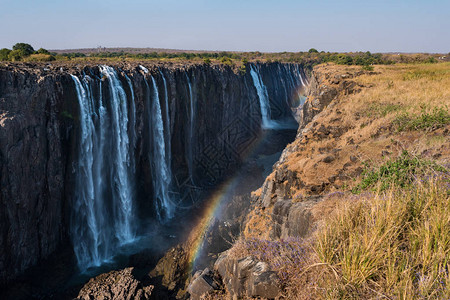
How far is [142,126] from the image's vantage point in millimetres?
26703

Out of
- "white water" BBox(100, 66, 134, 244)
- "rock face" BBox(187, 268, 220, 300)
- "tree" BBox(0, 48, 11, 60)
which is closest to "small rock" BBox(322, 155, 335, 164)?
"rock face" BBox(187, 268, 220, 300)

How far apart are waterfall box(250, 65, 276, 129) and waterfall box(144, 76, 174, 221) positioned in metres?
31.2

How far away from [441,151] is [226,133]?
1437 inches

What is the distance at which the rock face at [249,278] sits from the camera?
17.9ft

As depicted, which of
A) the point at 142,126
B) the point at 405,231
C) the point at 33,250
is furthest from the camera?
the point at 142,126

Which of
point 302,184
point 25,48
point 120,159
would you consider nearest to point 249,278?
point 302,184

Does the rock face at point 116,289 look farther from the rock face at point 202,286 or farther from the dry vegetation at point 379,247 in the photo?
the dry vegetation at point 379,247

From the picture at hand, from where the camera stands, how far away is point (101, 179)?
22922 millimetres

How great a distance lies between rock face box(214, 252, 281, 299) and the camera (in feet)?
17.9

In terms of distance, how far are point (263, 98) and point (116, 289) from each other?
50.4 metres

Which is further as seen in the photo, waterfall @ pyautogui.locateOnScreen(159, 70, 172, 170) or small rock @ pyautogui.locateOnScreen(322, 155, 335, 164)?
waterfall @ pyautogui.locateOnScreen(159, 70, 172, 170)

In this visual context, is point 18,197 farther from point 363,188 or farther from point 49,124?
point 363,188

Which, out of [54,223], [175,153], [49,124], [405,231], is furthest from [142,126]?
[405,231]

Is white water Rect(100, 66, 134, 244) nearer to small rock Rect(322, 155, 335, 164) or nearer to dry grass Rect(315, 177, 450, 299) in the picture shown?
small rock Rect(322, 155, 335, 164)
